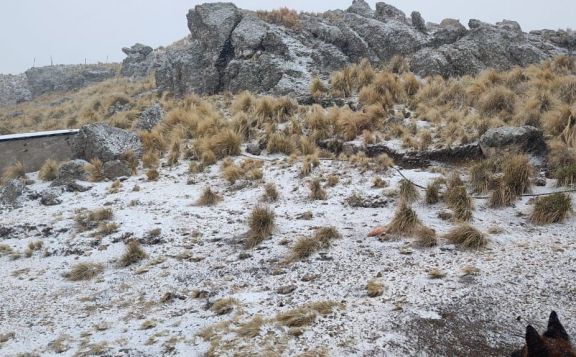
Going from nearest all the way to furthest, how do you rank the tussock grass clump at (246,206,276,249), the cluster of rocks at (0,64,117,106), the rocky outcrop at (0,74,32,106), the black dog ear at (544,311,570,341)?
the black dog ear at (544,311,570,341)
the tussock grass clump at (246,206,276,249)
the rocky outcrop at (0,74,32,106)
the cluster of rocks at (0,64,117,106)

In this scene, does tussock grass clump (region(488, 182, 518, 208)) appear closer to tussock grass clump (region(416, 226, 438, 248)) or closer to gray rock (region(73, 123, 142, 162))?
tussock grass clump (region(416, 226, 438, 248))

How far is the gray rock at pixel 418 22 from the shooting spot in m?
16.8

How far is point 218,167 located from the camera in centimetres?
954

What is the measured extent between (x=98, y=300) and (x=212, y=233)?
191 cm

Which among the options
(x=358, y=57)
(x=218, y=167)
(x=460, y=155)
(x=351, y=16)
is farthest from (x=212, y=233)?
(x=351, y=16)

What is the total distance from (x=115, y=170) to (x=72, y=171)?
0.87m

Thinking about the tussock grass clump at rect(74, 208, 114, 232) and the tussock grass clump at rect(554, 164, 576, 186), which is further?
the tussock grass clump at rect(74, 208, 114, 232)

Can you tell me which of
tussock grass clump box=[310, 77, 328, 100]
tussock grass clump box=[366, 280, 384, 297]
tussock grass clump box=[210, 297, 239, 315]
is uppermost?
tussock grass clump box=[310, 77, 328, 100]

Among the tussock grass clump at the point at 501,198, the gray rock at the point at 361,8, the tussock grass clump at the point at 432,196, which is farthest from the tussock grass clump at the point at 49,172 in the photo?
the gray rock at the point at 361,8

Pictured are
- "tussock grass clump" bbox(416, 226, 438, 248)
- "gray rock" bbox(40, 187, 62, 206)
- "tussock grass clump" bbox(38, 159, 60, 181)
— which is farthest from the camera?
"tussock grass clump" bbox(38, 159, 60, 181)

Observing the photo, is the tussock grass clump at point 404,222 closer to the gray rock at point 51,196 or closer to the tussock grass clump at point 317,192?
the tussock grass clump at point 317,192

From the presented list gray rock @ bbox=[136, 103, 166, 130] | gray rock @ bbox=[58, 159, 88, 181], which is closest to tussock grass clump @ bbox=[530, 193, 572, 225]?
gray rock @ bbox=[58, 159, 88, 181]

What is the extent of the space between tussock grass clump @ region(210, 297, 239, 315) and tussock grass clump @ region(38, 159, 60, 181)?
661cm

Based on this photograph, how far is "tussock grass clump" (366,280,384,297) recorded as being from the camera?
15.0 feet
